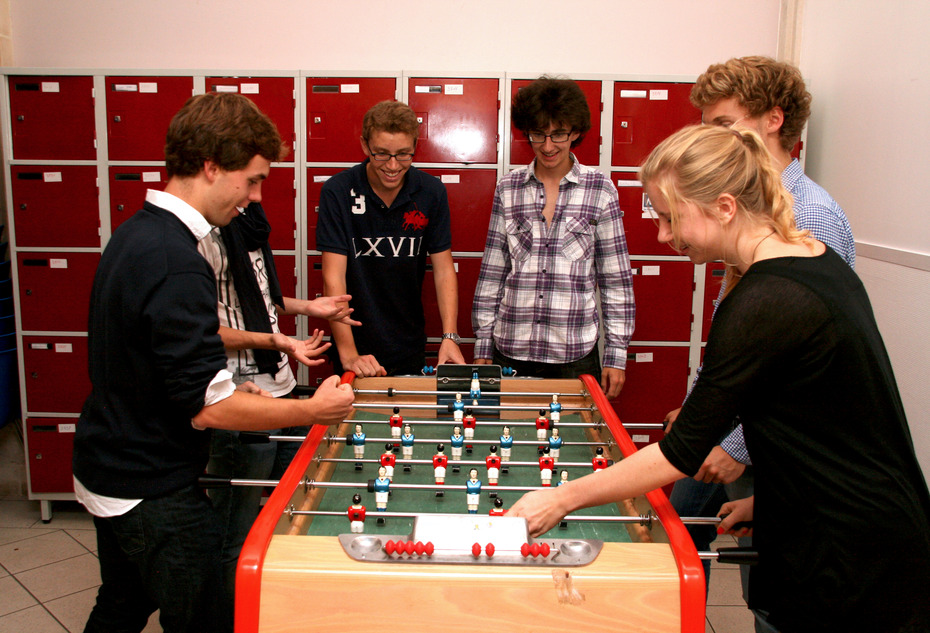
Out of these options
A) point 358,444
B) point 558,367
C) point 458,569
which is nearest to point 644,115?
point 558,367

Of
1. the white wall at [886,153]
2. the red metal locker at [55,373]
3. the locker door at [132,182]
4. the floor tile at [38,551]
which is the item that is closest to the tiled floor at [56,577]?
the floor tile at [38,551]

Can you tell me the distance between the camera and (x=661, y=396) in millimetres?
3355

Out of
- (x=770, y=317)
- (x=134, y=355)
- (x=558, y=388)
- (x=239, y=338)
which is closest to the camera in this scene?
(x=770, y=317)

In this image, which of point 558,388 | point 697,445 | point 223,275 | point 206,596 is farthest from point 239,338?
point 697,445

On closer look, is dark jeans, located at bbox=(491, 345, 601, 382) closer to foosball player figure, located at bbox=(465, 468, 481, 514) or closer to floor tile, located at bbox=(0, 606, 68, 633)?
foosball player figure, located at bbox=(465, 468, 481, 514)

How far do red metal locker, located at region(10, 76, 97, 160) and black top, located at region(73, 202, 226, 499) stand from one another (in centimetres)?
216

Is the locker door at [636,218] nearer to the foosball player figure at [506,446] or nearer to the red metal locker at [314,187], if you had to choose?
the red metal locker at [314,187]

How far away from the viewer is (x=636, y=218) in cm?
325

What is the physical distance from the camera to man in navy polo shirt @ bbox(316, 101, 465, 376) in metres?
2.47

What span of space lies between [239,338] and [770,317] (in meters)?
→ 1.33

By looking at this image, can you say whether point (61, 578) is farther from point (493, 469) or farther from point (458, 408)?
point (493, 469)

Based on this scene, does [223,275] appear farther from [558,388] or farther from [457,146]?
[457,146]

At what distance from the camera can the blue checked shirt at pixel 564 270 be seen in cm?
251

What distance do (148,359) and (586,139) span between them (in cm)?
236
